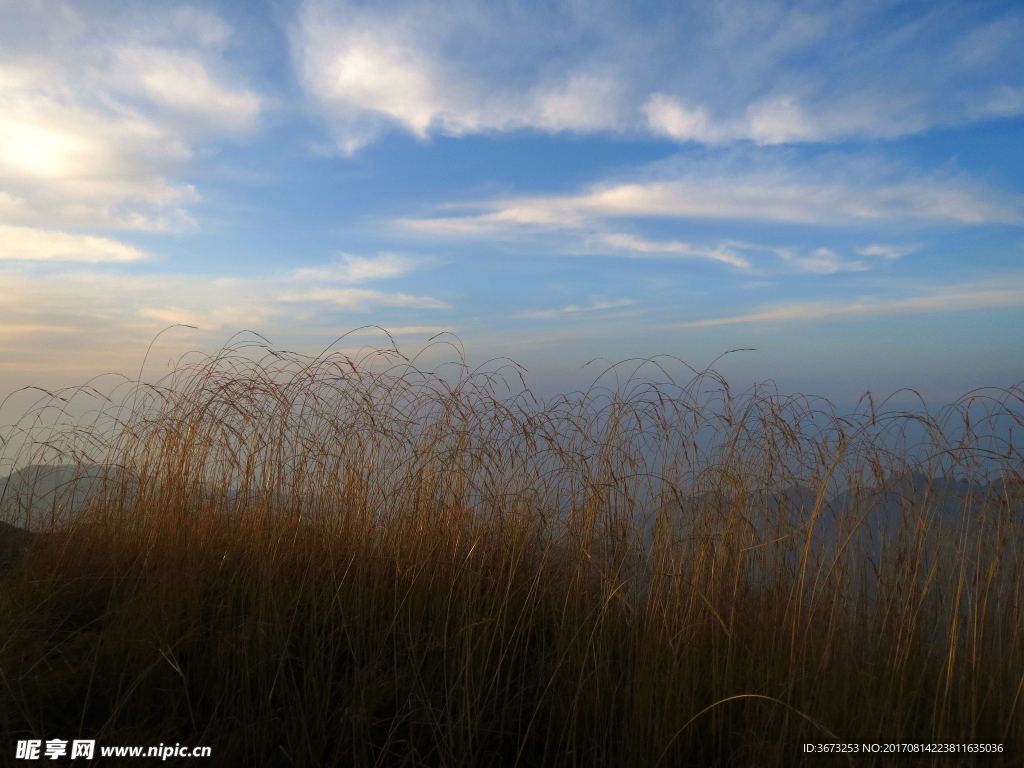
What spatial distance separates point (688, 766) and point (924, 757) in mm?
801

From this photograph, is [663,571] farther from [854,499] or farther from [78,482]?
[78,482]

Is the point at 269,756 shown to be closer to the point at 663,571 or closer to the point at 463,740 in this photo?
the point at 463,740

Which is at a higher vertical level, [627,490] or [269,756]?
[627,490]

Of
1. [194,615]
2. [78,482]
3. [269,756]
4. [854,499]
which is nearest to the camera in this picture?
[269,756]

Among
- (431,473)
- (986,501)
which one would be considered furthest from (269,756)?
(986,501)

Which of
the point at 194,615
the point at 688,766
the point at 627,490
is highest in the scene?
the point at 627,490

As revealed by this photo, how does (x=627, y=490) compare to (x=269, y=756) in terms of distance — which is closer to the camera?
(x=269, y=756)

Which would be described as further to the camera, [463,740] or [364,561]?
[364,561]

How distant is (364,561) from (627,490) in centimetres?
138

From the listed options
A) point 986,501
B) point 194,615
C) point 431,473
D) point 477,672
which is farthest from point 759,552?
point 194,615

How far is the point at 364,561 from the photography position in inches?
113

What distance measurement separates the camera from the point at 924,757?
1980 millimetres

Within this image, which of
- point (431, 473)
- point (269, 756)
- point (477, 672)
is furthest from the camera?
point (431, 473)

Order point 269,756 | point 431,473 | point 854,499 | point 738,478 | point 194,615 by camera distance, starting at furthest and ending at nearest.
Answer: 1. point 431,473
2. point 738,478
3. point 854,499
4. point 194,615
5. point 269,756
